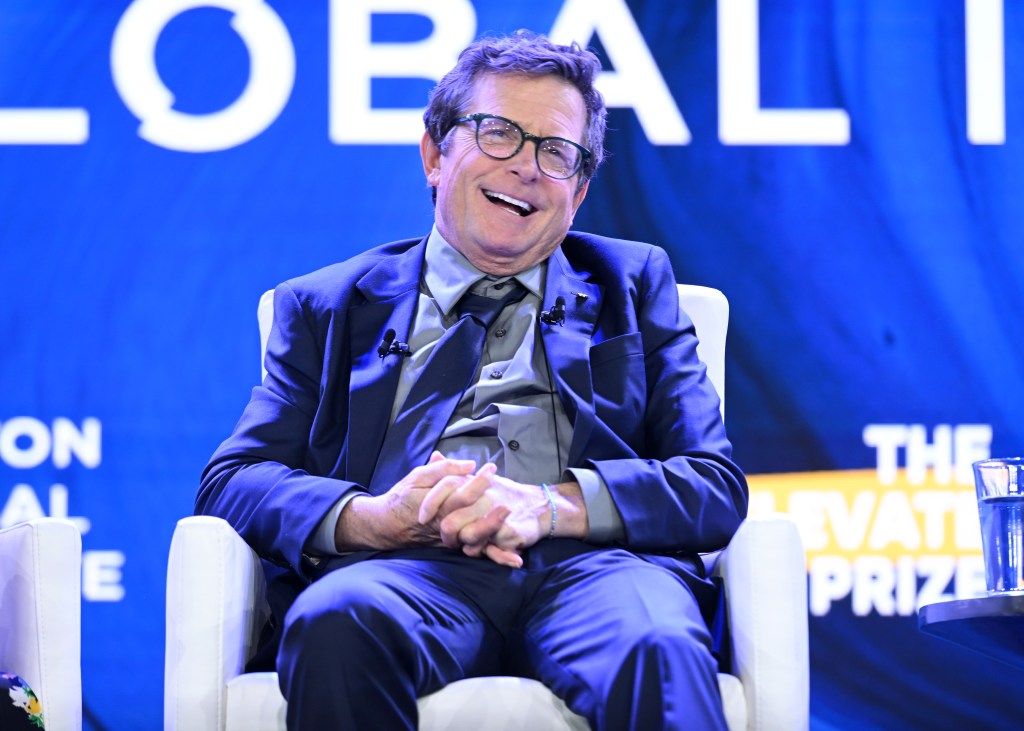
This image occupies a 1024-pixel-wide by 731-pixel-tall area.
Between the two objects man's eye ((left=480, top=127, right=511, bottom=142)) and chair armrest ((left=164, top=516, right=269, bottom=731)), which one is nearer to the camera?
chair armrest ((left=164, top=516, right=269, bottom=731))

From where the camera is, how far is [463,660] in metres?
1.96

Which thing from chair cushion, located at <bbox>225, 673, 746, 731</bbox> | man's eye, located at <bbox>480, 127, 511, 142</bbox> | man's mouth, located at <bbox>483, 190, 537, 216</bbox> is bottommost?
chair cushion, located at <bbox>225, 673, 746, 731</bbox>

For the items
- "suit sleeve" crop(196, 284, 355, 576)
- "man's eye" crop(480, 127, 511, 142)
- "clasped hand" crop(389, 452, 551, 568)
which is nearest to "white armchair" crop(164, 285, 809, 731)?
"suit sleeve" crop(196, 284, 355, 576)

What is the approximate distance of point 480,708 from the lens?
189cm

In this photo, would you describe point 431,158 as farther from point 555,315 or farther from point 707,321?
point 707,321

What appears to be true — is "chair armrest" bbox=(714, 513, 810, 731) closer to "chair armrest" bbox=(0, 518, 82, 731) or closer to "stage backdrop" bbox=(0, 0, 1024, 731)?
"chair armrest" bbox=(0, 518, 82, 731)

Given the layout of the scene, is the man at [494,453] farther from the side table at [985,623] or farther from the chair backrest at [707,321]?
the side table at [985,623]

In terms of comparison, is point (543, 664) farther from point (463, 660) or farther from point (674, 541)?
point (674, 541)

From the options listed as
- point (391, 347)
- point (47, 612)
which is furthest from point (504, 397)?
point (47, 612)

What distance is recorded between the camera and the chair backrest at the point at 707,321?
261cm

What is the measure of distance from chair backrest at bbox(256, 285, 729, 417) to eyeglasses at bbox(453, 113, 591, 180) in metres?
0.36

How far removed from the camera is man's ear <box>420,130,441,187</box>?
2617mm

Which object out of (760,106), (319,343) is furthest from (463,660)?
(760,106)

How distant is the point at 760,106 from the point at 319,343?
55.2 inches
